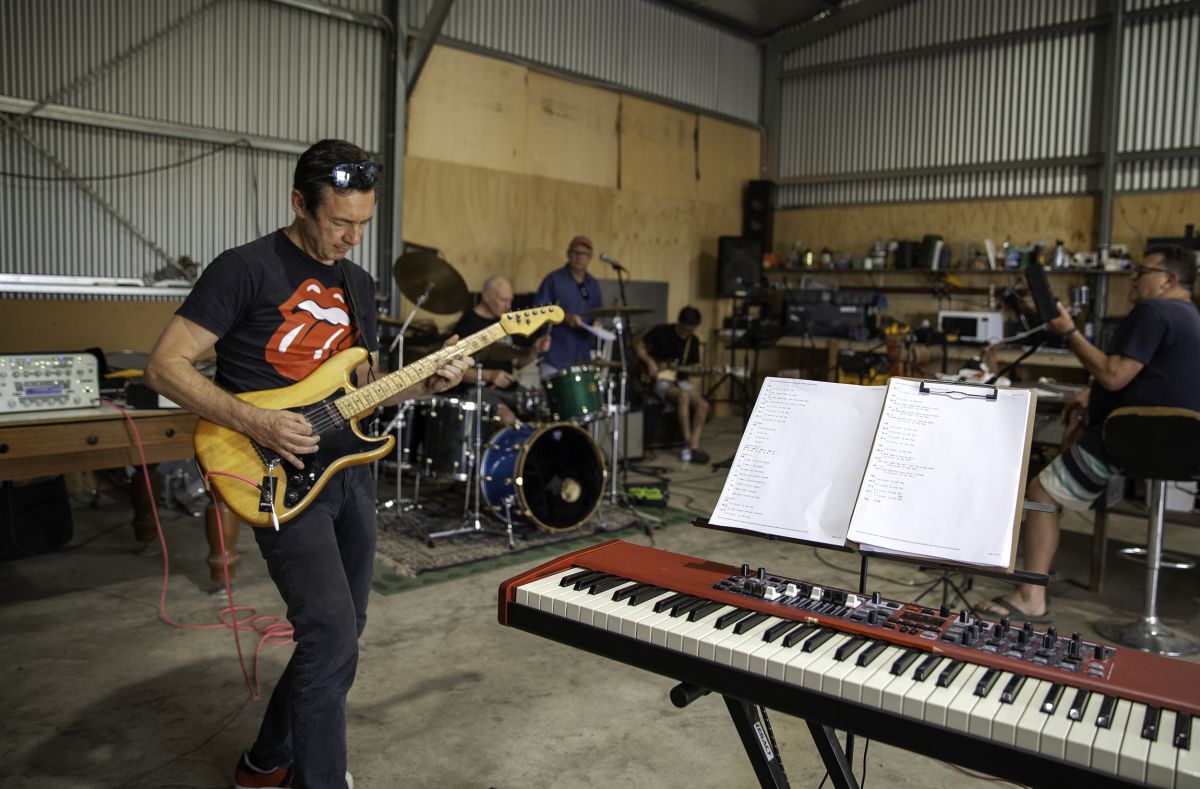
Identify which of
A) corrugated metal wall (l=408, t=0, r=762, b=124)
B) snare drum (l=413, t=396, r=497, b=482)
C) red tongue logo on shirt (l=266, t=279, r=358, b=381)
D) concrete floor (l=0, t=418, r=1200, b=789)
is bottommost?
concrete floor (l=0, t=418, r=1200, b=789)

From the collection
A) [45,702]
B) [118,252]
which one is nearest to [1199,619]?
[45,702]

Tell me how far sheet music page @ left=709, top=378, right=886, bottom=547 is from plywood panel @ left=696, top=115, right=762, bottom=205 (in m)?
10.3

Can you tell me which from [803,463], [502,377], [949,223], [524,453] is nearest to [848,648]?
[803,463]

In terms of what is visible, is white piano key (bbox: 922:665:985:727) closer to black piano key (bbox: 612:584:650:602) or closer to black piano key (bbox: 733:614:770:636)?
black piano key (bbox: 733:614:770:636)

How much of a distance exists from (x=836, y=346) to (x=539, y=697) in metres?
8.25

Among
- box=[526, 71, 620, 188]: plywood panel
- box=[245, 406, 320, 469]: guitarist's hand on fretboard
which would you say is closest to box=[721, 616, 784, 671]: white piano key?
box=[245, 406, 320, 469]: guitarist's hand on fretboard

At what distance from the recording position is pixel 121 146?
7152mm

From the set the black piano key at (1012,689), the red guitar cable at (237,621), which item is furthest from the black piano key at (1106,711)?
the red guitar cable at (237,621)

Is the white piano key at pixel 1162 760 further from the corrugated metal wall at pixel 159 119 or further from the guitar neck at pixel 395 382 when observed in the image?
the corrugated metal wall at pixel 159 119

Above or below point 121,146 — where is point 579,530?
below

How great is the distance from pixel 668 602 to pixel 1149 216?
9.92 meters

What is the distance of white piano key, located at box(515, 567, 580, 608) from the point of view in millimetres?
1952

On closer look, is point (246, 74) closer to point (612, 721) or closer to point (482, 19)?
point (482, 19)

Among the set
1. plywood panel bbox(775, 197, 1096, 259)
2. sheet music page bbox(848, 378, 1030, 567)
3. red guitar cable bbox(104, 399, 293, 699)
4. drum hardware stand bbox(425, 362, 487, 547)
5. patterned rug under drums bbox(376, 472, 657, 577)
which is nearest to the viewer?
sheet music page bbox(848, 378, 1030, 567)
